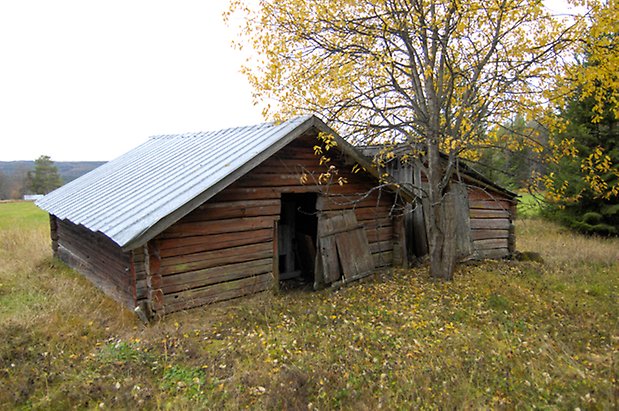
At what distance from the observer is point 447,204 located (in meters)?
10.3

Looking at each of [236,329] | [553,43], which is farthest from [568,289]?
[236,329]

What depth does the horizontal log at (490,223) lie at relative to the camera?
12941mm

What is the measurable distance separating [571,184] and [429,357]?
1421 cm

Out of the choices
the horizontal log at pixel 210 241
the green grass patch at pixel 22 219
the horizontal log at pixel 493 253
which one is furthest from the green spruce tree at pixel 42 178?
the horizontal log at pixel 493 253

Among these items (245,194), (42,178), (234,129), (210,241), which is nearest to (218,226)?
(210,241)

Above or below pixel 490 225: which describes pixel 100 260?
above

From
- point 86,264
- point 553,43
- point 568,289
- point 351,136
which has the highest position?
point 553,43

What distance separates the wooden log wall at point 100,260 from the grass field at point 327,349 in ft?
1.06

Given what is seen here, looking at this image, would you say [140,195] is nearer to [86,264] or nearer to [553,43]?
[86,264]

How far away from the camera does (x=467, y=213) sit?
1260 cm

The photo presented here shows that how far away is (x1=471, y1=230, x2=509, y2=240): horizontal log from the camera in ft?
42.4

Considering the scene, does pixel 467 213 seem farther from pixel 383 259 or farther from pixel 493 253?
pixel 383 259

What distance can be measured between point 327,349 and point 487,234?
30.9 feet

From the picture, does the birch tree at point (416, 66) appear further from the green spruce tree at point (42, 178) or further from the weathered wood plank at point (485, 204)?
the green spruce tree at point (42, 178)
